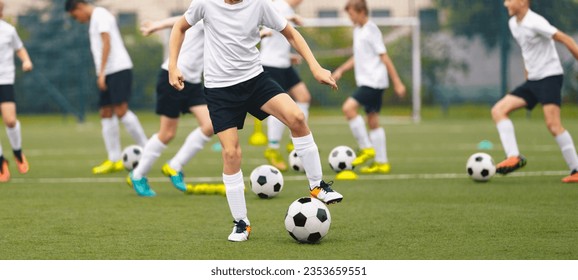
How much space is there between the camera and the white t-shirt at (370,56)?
37.8 ft

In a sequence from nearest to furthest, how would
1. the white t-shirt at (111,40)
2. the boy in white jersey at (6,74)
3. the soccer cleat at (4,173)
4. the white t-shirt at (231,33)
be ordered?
the white t-shirt at (231,33), the soccer cleat at (4,173), the boy in white jersey at (6,74), the white t-shirt at (111,40)

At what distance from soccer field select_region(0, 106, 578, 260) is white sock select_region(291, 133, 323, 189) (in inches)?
17.3

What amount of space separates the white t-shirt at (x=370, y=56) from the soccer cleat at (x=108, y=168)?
10.6 ft

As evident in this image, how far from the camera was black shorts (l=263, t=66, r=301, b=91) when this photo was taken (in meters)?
11.9

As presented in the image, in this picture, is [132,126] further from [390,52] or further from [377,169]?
[390,52]

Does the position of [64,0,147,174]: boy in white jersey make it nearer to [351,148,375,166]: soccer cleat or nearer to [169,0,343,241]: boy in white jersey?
[351,148,375,166]: soccer cleat

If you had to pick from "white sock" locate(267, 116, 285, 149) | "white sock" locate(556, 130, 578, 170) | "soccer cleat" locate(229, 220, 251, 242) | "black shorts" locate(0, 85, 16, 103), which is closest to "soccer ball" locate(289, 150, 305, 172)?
"white sock" locate(267, 116, 285, 149)

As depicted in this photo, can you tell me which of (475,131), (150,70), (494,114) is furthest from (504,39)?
(494,114)

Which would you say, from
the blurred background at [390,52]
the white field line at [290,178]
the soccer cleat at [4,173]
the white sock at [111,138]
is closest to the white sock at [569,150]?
the white field line at [290,178]

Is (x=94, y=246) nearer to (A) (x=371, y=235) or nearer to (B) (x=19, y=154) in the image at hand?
(A) (x=371, y=235)

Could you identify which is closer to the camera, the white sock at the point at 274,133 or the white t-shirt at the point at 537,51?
the white t-shirt at the point at 537,51

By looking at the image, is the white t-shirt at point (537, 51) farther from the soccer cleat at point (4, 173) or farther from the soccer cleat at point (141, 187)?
the soccer cleat at point (4, 173)

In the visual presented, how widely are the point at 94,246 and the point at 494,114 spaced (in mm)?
5633

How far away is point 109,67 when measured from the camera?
1166cm
